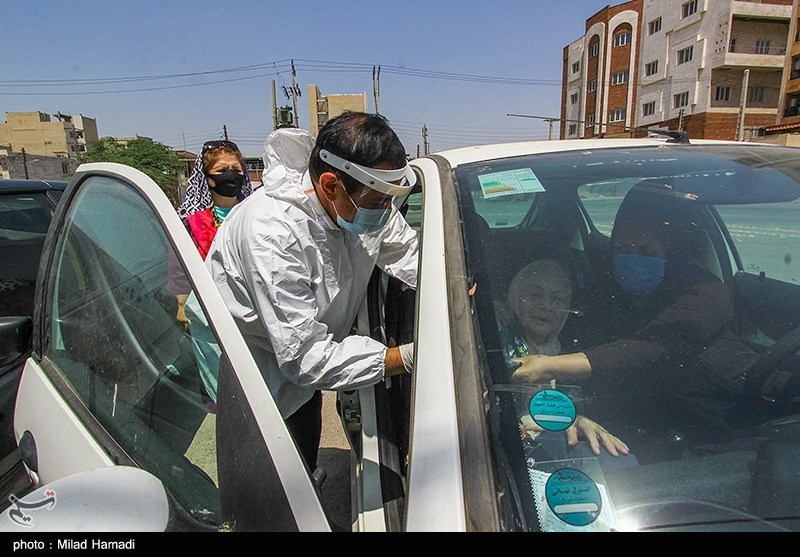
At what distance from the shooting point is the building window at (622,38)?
1524 inches

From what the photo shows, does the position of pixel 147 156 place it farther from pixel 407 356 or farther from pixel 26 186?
pixel 407 356

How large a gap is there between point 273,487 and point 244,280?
733 mm

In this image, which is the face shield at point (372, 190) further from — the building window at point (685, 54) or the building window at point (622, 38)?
the building window at point (622, 38)

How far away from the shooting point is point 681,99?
115 ft

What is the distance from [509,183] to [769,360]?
30.5 inches

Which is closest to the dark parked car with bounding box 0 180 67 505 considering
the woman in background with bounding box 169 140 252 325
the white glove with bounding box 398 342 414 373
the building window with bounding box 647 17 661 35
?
the woman in background with bounding box 169 140 252 325

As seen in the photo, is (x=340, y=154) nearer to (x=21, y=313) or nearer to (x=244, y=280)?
(x=244, y=280)

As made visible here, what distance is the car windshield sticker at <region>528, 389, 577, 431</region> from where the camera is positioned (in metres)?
0.90

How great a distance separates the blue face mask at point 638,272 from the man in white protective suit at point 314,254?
0.60 m

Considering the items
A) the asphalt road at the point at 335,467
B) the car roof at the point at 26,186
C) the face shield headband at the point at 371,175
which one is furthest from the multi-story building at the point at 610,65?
the face shield headband at the point at 371,175

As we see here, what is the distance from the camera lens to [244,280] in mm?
1430

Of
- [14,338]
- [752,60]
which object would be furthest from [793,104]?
[14,338]

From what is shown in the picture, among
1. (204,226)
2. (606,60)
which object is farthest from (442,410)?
(606,60)

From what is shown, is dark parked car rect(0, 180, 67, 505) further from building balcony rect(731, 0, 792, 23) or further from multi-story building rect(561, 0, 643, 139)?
building balcony rect(731, 0, 792, 23)
